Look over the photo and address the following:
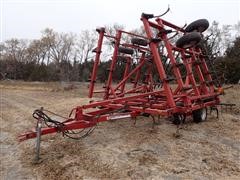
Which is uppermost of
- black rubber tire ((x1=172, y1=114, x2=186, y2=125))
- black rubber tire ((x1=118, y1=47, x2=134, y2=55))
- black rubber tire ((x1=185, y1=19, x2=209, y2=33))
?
black rubber tire ((x1=185, y1=19, x2=209, y2=33))

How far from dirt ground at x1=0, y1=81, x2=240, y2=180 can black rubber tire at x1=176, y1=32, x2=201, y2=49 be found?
1835 mm

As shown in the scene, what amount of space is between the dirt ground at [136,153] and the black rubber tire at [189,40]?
72.2 inches

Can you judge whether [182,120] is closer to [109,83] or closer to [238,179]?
[109,83]

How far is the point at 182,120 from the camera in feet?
25.9

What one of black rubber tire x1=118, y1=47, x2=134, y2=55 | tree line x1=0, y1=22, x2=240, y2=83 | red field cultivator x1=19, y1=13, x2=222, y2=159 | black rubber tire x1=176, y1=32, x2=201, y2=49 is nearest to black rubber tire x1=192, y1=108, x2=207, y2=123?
red field cultivator x1=19, y1=13, x2=222, y2=159

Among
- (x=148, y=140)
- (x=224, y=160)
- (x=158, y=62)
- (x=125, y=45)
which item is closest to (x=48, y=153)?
(x=148, y=140)

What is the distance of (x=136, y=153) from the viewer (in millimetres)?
6109

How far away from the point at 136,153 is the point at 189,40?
3037 mm

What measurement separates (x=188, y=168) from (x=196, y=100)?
291 cm

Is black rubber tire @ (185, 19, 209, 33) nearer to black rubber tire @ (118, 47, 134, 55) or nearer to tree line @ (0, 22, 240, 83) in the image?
black rubber tire @ (118, 47, 134, 55)

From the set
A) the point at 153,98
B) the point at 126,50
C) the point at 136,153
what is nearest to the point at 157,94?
the point at 153,98

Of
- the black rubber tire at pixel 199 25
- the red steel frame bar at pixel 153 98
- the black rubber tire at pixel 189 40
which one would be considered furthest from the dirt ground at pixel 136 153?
the black rubber tire at pixel 199 25

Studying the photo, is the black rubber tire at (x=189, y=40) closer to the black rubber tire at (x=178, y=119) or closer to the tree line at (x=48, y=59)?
the black rubber tire at (x=178, y=119)

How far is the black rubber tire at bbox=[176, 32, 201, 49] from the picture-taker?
7660 mm
